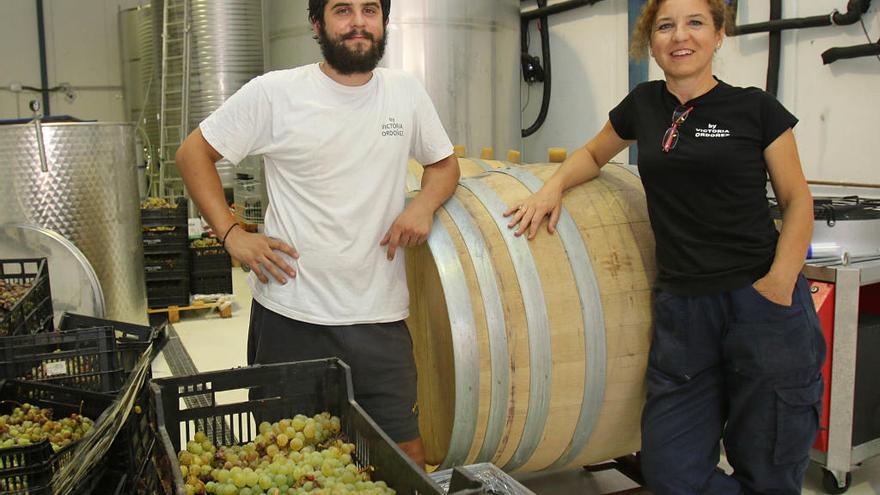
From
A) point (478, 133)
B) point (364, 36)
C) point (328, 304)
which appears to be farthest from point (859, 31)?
point (328, 304)

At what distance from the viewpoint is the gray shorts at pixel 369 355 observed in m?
1.85

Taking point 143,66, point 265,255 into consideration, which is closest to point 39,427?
point 265,255

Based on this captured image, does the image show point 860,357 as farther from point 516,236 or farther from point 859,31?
point 859,31

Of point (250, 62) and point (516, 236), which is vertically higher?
point (250, 62)

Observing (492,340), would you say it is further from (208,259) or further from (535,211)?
(208,259)

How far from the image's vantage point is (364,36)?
1826mm

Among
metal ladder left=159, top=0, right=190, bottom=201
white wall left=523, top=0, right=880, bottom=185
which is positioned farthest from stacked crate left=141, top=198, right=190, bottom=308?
white wall left=523, top=0, right=880, bottom=185

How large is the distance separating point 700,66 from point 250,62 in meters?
6.12

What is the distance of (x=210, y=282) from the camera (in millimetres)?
5770

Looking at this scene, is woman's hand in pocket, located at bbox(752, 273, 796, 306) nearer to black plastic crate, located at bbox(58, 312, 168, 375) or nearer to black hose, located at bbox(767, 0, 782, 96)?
black plastic crate, located at bbox(58, 312, 168, 375)

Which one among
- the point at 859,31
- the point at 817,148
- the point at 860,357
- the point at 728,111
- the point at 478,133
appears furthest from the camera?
the point at 478,133

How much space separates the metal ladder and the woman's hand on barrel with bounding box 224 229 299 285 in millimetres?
5915

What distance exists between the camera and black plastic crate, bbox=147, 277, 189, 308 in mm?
5422

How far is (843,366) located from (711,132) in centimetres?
120
